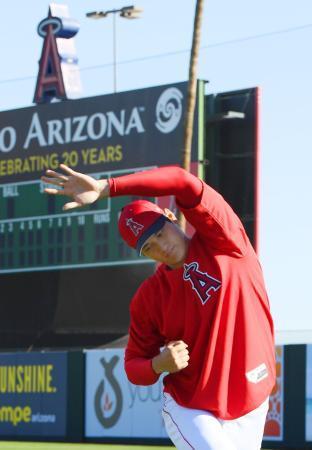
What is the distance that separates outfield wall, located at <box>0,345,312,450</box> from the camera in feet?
54.6

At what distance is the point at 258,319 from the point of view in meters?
5.43

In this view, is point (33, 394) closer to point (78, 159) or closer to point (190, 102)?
point (78, 159)

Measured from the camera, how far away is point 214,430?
5.30 meters

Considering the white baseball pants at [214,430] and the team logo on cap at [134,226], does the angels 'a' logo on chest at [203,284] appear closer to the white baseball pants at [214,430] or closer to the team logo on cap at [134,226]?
the team logo on cap at [134,226]

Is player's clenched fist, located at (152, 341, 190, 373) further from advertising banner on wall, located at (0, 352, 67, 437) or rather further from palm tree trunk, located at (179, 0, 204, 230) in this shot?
advertising banner on wall, located at (0, 352, 67, 437)

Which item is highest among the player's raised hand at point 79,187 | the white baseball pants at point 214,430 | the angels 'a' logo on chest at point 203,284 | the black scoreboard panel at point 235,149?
the black scoreboard panel at point 235,149

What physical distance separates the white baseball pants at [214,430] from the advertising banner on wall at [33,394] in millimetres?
14784

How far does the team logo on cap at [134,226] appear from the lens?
17.6 ft

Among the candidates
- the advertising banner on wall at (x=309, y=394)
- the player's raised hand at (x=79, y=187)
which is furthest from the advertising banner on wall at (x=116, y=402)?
the player's raised hand at (x=79, y=187)

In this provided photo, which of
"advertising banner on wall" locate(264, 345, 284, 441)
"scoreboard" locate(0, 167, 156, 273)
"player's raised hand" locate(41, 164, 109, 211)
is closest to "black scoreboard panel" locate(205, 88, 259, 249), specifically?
"scoreboard" locate(0, 167, 156, 273)

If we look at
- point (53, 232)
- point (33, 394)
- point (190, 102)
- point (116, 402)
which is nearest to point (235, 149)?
point (190, 102)

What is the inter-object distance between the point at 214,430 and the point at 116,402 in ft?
46.5

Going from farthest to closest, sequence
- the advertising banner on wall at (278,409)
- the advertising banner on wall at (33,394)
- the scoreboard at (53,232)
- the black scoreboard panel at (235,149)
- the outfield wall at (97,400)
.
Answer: the scoreboard at (53,232)
the black scoreboard panel at (235,149)
the advertising banner on wall at (33,394)
the advertising banner on wall at (278,409)
the outfield wall at (97,400)

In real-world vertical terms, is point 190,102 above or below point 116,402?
above
